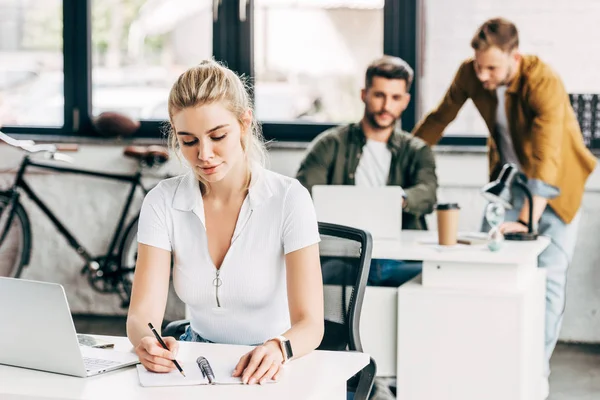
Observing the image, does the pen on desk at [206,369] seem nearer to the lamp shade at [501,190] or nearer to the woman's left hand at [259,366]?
the woman's left hand at [259,366]

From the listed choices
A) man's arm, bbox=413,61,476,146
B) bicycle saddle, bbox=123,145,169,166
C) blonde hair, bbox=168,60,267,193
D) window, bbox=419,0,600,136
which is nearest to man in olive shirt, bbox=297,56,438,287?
man's arm, bbox=413,61,476,146

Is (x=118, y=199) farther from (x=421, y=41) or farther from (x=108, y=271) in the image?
(x=421, y=41)

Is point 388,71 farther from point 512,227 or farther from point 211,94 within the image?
point 211,94

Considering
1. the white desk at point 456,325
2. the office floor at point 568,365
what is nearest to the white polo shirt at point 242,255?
the white desk at point 456,325

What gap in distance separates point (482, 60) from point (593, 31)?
3.98 ft

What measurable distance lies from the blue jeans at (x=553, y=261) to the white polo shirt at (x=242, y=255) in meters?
2.06

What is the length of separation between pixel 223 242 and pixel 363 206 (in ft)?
4.20

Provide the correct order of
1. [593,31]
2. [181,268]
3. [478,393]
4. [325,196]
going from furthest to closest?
1. [593,31]
2. [325,196]
3. [478,393]
4. [181,268]

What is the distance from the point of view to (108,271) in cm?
523

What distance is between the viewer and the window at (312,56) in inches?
201

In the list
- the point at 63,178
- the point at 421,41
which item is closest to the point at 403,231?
the point at 421,41

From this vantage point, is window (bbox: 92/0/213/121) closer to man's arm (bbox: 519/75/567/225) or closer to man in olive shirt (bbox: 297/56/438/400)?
man in olive shirt (bbox: 297/56/438/400)

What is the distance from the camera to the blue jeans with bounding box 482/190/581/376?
156 inches

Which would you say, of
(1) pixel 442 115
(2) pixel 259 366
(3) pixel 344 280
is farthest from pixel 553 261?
(2) pixel 259 366
